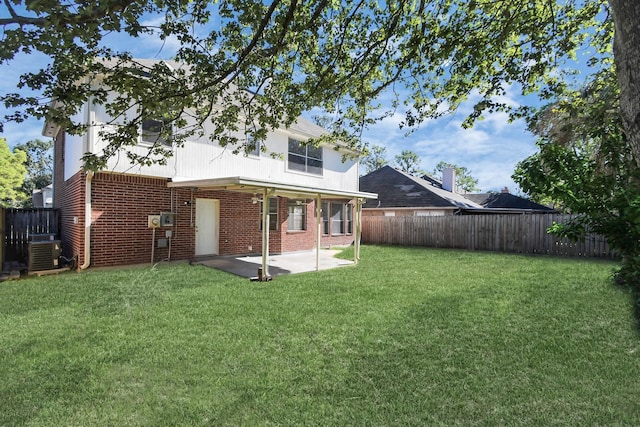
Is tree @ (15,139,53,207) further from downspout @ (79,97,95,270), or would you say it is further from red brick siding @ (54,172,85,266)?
downspout @ (79,97,95,270)

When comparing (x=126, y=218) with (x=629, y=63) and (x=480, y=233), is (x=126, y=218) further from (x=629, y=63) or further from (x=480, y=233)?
(x=480, y=233)

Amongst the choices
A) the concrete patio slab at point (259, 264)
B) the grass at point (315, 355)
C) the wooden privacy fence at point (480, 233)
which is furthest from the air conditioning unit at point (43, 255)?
the wooden privacy fence at point (480, 233)

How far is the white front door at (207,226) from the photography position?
10961 millimetres

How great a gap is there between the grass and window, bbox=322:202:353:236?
381 inches

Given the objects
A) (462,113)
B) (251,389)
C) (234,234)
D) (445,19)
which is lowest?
(251,389)

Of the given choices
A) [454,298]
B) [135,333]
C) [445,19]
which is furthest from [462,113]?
[135,333]

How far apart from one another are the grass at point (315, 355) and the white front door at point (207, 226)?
415cm

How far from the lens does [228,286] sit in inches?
278

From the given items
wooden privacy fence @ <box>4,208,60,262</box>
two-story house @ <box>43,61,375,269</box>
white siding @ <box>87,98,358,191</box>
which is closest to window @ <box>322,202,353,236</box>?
white siding @ <box>87,98,358,191</box>

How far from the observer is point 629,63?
174 cm

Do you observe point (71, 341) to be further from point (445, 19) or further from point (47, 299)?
point (445, 19)

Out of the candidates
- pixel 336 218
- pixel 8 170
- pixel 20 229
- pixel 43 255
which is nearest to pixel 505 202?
pixel 336 218

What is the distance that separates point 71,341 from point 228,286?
3.24 meters

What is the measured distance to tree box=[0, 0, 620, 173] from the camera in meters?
3.52
